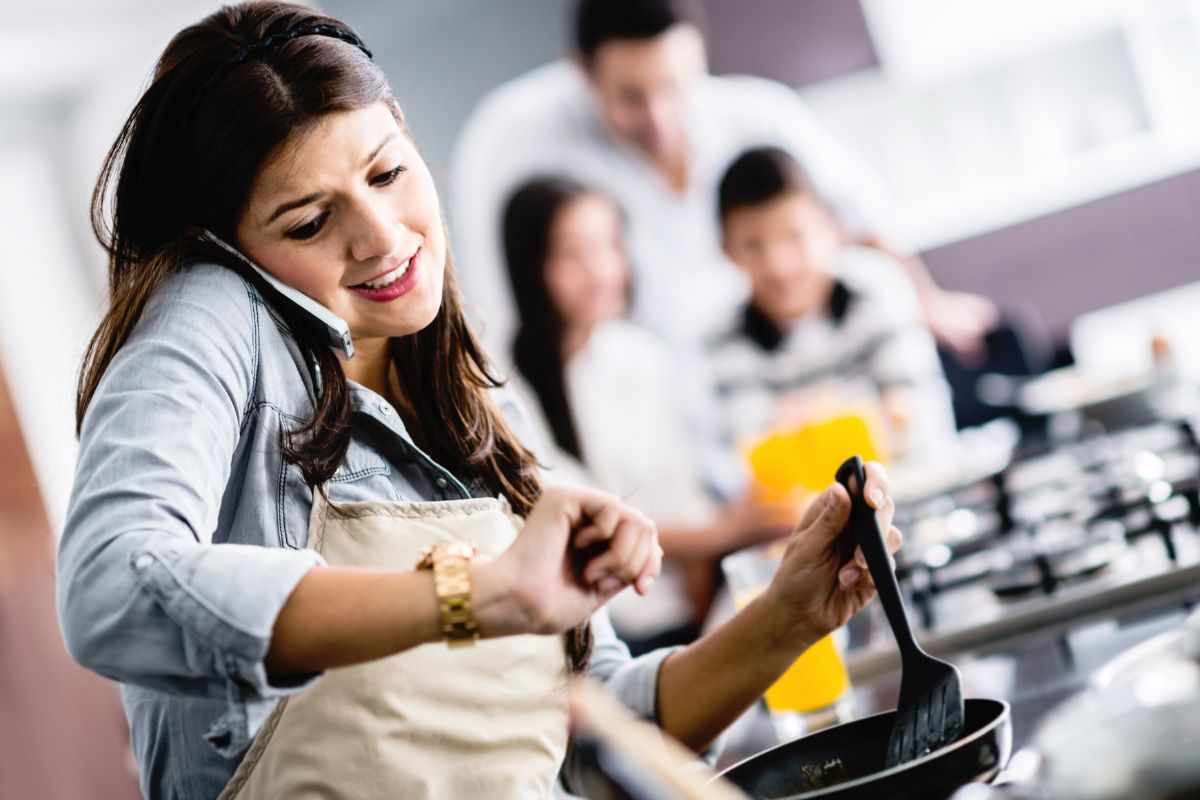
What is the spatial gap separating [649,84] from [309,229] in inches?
159

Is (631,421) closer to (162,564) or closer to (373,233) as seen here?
(373,233)

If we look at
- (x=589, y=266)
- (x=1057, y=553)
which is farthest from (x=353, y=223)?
(x=589, y=266)

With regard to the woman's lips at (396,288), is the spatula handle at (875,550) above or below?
below

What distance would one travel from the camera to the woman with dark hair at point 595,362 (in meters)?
4.90

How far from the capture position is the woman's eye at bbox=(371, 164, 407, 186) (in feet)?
3.53

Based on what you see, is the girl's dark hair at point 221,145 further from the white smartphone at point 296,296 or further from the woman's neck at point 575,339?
the woman's neck at point 575,339

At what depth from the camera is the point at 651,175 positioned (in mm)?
4984

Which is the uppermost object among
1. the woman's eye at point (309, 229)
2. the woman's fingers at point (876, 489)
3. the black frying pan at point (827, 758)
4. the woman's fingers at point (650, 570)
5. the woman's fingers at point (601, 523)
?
the woman's eye at point (309, 229)

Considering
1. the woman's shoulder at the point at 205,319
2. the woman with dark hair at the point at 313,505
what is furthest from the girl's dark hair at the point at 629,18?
the woman's shoulder at the point at 205,319

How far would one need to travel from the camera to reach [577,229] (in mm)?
4965

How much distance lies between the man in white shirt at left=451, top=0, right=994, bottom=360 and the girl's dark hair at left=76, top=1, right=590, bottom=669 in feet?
12.5

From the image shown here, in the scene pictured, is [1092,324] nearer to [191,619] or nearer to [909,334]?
[909,334]

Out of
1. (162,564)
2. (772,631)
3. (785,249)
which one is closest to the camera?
(162,564)

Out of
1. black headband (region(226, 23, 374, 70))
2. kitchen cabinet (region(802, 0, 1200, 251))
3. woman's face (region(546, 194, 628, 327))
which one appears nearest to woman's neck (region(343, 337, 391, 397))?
black headband (region(226, 23, 374, 70))
